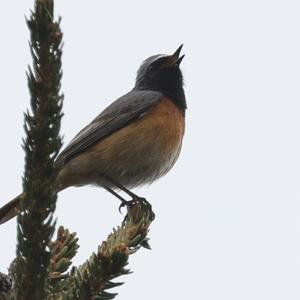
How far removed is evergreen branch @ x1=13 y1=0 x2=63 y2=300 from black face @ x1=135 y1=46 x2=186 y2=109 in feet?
18.0

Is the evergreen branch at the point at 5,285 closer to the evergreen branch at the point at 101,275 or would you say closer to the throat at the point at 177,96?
the evergreen branch at the point at 101,275

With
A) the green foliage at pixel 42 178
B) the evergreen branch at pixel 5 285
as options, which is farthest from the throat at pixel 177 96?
the green foliage at pixel 42 178

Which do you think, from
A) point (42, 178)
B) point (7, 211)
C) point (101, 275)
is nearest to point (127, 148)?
point (7, 211)

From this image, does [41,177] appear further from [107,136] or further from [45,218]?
[107,136]

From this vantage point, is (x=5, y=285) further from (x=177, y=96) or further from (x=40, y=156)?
(x=177, y=96)

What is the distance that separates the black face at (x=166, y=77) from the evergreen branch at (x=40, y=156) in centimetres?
548

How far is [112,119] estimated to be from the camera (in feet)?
23.2

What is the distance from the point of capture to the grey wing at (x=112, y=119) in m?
6.74

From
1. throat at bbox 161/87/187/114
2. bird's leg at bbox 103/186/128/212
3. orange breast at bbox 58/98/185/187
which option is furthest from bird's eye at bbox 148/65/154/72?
bird's leg at bbox 103/186/128/212

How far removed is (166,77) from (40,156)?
5.92m

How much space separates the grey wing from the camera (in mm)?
6745

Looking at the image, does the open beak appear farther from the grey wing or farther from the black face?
the grey wing

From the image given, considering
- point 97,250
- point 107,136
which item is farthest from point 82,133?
point 97,250

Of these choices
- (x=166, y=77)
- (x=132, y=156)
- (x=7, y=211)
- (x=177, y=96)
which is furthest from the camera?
(x=166, y=77)
